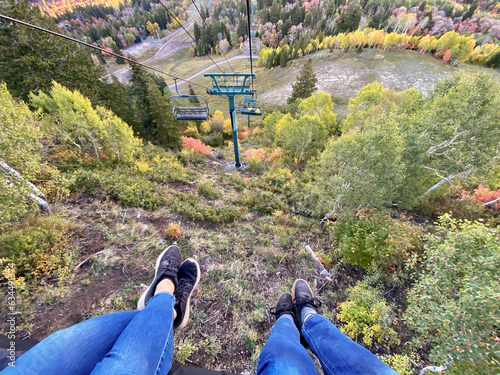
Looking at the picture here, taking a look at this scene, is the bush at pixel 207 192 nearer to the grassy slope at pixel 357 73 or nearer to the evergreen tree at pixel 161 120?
the evergreen tree at pixel 161 120

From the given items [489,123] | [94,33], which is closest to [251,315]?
[489,123]

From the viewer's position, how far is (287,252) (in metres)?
8.04

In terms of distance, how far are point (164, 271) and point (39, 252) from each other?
5.08 metres

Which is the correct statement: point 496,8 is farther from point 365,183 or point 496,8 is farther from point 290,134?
point 365,183

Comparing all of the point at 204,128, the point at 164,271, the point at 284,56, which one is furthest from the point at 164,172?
the point at 284,56

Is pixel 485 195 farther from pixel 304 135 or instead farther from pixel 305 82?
pixel 305 82

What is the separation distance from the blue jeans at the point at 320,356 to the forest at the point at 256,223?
88.3 inches

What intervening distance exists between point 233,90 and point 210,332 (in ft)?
42.1

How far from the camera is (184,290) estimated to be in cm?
445

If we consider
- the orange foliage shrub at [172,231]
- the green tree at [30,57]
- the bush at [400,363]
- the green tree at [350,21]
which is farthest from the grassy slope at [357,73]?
the bush at [400,363]

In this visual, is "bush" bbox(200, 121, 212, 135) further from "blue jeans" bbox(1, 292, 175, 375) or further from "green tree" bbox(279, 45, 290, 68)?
"green tree" bbox(279, 45, 290, 68)

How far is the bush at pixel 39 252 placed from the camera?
5.61 meters

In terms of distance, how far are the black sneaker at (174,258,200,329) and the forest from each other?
55.0 inches

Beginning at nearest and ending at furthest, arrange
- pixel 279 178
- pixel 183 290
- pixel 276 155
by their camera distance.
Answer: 1. pixel 183 290
2. pixel 279 178
3. pixel 276 155
